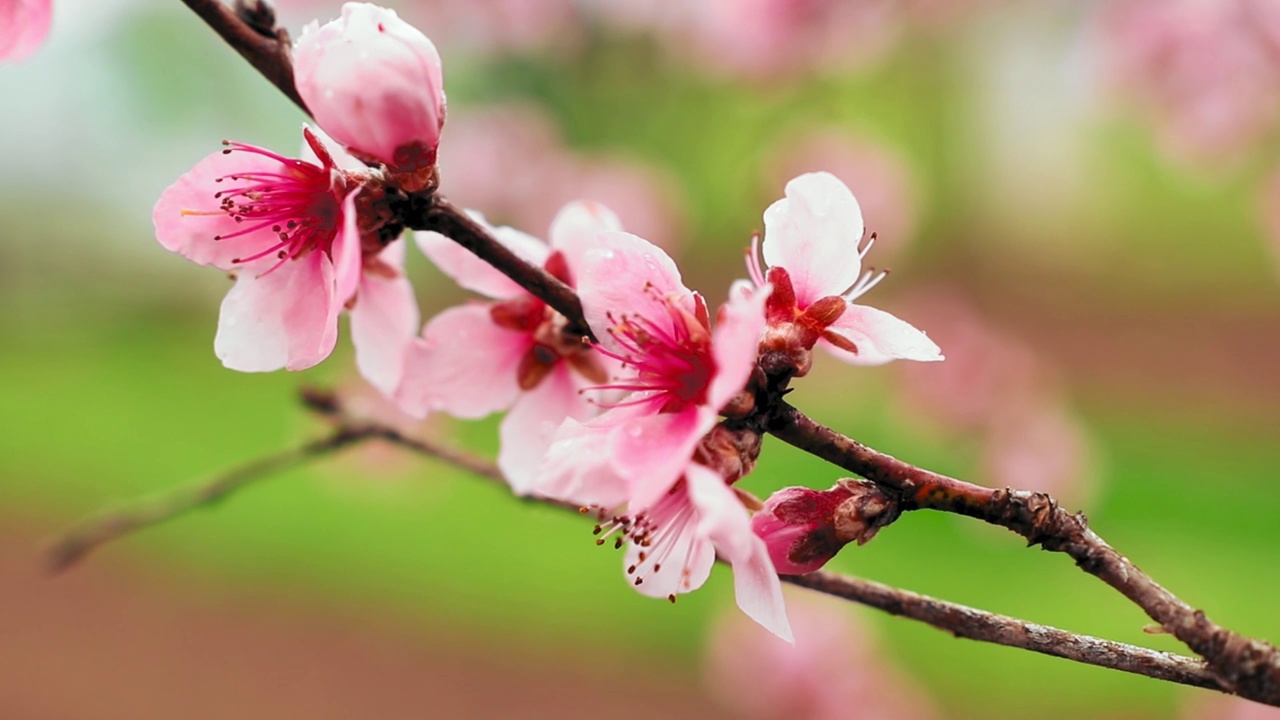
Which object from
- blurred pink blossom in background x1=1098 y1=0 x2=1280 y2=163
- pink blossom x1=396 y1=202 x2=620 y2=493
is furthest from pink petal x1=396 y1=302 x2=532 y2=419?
blurred pink blossom in background x1=1098 y1=0 x2=1280 y2=163

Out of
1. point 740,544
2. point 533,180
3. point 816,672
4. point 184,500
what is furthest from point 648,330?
point 533,180

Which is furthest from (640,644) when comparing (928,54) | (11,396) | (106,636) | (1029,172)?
(1029,172)

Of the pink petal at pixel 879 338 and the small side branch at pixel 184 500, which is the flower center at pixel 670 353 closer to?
the pink petal at pixel 879 338

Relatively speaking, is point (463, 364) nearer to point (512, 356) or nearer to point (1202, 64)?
point (512, 356)

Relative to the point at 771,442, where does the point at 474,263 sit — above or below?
below

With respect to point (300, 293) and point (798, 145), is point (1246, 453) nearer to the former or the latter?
point (798, 145)

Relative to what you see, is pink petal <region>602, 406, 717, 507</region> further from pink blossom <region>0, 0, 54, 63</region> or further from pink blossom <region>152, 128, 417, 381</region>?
pink blossom <region>0, 0, 54, 63</region>
